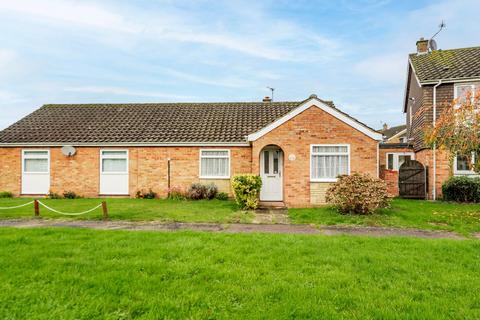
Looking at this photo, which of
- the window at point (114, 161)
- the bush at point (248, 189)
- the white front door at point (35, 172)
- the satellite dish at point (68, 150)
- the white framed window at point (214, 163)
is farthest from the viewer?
the white front door at point (35, 172)

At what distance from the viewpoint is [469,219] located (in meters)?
10.1

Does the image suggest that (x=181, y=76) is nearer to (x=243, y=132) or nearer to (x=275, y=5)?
(x=243, y=132)

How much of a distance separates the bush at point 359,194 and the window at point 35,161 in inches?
599

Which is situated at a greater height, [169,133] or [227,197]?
[169,133]

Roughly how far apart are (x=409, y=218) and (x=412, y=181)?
702 centimetres

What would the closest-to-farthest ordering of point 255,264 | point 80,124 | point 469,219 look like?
1. point 255,264
2. point 469,219
3. point 80,124

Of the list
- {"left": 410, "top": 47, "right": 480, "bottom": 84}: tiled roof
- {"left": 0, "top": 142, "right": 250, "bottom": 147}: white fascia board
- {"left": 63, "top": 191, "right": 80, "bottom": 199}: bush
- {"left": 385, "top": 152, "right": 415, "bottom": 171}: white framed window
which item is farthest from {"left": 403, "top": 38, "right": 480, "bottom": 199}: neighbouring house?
{"left": 63, "top": 191, "right": 80, "bottom": 199}: bush

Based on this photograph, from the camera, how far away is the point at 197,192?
15.2 metres

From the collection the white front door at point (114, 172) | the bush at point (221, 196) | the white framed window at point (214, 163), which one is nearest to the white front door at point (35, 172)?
the white front door at point (114, 172)

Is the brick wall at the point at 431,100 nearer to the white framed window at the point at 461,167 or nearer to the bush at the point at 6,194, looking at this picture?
the white framed window at the point at 461,167

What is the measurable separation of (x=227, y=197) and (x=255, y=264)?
9.93 metres

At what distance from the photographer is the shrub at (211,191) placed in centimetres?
1521

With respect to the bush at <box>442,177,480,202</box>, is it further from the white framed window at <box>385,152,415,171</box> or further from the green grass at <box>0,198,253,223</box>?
the green grass at <box>0,198,253,223</box>

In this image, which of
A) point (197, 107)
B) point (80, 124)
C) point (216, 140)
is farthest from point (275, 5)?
point (80, 124)
